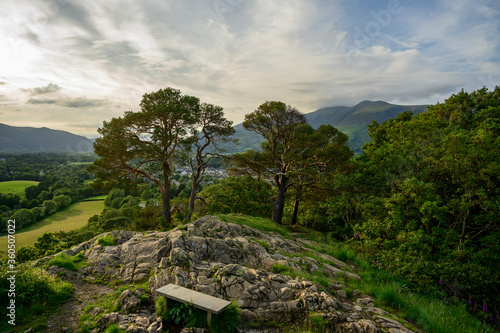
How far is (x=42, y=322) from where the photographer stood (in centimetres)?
643

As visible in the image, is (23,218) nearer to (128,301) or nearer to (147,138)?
(147,138)

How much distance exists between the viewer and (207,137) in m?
24.8

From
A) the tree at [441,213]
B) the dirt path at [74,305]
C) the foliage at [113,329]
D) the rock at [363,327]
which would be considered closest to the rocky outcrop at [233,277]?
the rock at [363,327]

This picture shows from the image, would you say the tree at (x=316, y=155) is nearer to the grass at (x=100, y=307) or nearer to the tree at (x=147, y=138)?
the tree at (x=147, y=138)

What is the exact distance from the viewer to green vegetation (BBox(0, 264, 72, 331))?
644cm

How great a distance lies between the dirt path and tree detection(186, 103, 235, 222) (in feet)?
45.3

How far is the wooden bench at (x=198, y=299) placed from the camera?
19.4 ft

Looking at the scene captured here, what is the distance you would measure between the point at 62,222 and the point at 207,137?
207 ft

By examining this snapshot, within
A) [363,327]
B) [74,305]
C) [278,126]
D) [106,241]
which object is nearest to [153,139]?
[106,241]

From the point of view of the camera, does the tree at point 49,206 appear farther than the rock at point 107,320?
Yes

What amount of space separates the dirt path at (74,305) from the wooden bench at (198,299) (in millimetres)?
2691

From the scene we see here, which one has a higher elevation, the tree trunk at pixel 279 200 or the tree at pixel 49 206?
the tree trunk at pixel 279 200

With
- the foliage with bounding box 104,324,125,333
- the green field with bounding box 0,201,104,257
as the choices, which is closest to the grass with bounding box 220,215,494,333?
the foliage with bounding box 104,324,125,333

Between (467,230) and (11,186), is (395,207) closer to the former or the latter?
(467,230)
